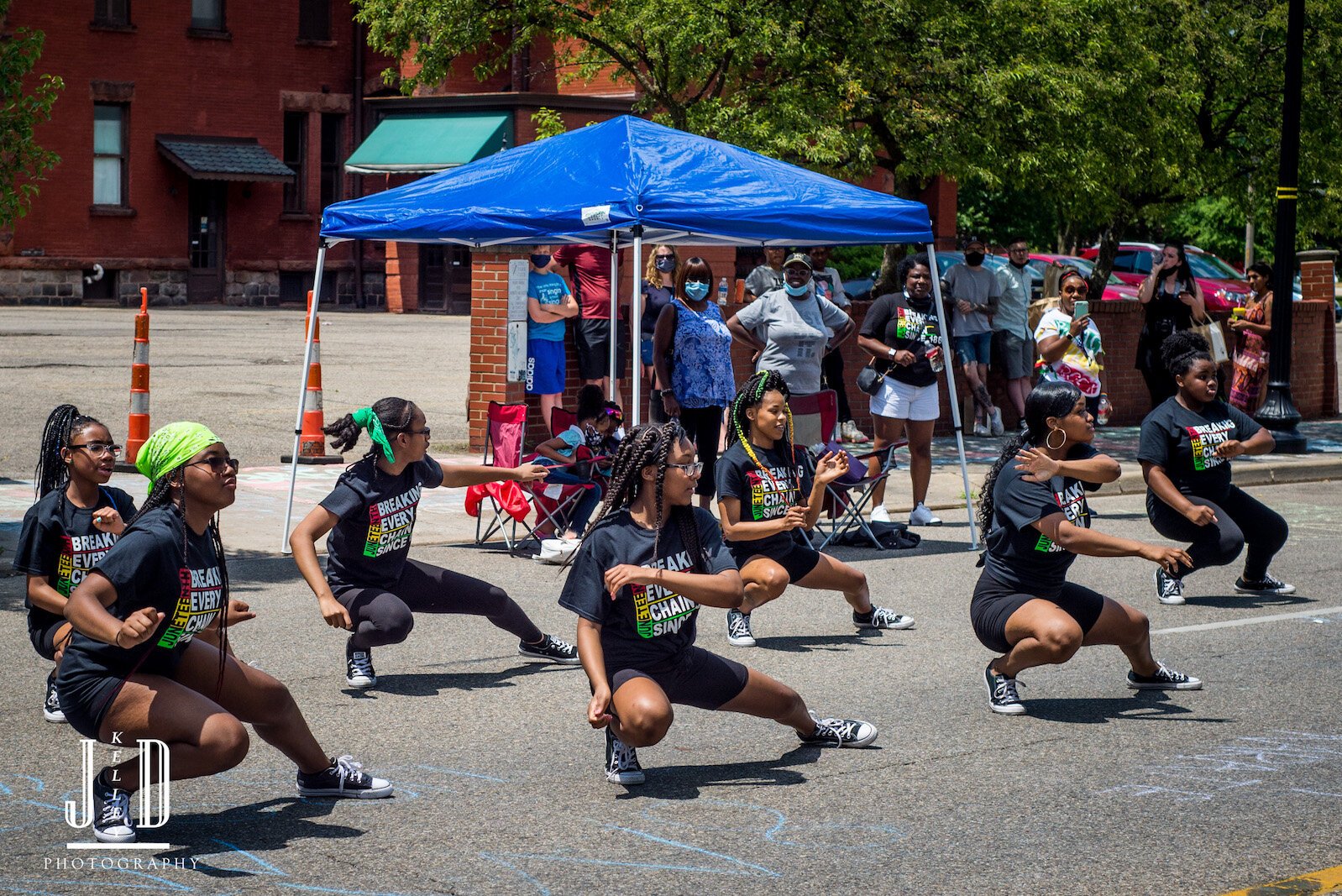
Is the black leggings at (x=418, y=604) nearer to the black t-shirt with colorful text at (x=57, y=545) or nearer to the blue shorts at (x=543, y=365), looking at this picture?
the black t-shirt with colorful text at (x=57, y=545)

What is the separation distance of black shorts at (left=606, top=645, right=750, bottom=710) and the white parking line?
3663mm

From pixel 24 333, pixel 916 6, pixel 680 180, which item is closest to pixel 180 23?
pixel 24 333

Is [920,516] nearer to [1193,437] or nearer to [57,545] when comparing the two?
[1193,437]

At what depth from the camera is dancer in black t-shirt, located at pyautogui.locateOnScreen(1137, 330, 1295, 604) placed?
31.1 ft

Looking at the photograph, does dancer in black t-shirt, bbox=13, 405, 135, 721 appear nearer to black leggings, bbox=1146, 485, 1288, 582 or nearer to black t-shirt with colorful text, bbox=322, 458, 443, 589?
black t-shirt with colorful text, bbox=322, 458, 443, 589

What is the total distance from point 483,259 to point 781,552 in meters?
7.29

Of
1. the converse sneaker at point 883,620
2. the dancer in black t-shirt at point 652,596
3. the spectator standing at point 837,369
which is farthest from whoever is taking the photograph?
the spectator standing at point 837,369

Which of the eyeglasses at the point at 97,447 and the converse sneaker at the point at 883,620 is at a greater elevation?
the eyeglasses at the point at 97,447

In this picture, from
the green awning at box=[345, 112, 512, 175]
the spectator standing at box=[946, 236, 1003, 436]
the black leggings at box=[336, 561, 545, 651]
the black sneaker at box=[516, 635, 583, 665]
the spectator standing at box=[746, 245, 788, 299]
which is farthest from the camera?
the green awning at box=[345, 112, 512, 175]

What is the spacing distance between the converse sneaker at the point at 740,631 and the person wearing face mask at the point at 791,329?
136 inches

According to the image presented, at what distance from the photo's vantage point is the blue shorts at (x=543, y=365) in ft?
44.9

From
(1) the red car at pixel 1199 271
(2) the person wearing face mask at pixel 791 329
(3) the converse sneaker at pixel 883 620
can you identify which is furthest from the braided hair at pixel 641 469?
(1) the red car at pixel 1199 271

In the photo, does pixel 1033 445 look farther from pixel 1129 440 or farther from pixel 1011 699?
pixel 1129 440

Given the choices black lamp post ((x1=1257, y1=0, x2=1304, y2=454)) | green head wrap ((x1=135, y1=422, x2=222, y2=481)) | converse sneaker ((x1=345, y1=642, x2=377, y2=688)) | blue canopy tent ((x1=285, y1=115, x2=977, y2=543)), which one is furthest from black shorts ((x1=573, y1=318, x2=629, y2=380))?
green head wrap ((x1=135, y1=422, x2=222, y2=481))
